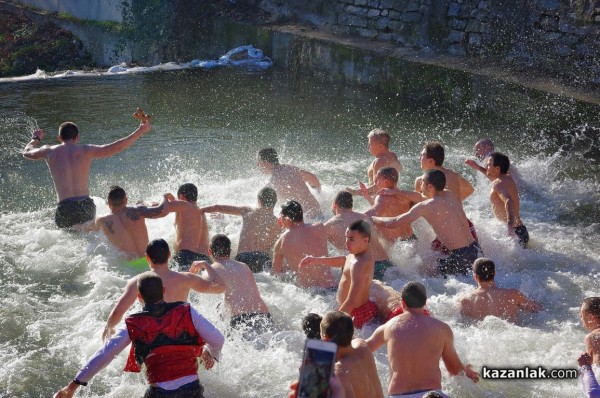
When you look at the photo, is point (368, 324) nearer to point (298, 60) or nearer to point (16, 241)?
point (16, 241)

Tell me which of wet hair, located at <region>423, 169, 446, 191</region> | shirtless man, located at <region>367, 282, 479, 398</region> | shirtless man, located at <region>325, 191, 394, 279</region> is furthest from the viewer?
wet hair, located at <region>423, 169, 446, 191</region>

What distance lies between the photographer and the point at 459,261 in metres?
7.40

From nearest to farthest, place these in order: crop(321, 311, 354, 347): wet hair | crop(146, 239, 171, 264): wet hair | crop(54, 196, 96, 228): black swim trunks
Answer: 1. crop(321, 311, 354, 347): wet hair
2. crop(146, 239, 171, 264): wet hair
3. crop(54, 196, 96, 228): black swim trunks

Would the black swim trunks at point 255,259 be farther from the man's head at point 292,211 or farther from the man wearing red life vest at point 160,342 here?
the man wearing red life vest at point 160,342

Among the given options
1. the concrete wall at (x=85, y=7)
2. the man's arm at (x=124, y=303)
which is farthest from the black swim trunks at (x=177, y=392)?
the concrete wall at (x=85, y=7)

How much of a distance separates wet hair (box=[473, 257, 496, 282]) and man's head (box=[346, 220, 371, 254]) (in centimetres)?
103

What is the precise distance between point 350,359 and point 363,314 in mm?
1772

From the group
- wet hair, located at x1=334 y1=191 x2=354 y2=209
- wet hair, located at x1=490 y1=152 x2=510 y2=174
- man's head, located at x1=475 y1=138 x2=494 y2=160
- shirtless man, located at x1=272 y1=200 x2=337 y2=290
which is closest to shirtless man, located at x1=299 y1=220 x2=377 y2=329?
shirtless man, located at x1=272 y1=200 x2=337 y2=290

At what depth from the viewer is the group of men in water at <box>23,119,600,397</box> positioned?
14.6 ft

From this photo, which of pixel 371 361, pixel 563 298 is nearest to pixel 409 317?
pixel 371 361

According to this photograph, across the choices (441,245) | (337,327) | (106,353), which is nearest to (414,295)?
(337,327)

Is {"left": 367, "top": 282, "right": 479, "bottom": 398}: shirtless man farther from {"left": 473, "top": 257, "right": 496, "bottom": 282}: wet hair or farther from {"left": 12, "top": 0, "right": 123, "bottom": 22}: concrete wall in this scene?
{"left": 12, "top": 0, "right": 123, "bottom": 22}: concrete wall

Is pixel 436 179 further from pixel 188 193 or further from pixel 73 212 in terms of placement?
pixel 73 212

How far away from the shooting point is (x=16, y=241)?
27.2 ft
